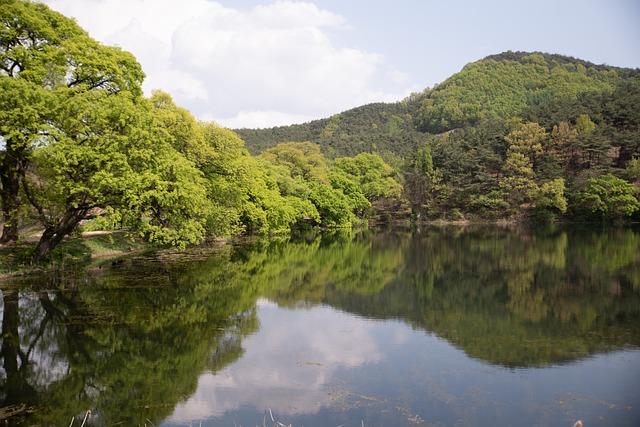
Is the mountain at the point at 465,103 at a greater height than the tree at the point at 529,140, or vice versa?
the mountain at the point at 465,103

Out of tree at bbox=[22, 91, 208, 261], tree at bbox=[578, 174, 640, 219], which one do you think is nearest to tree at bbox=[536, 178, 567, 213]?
tree at bbox=[578, 174, 640, 219]

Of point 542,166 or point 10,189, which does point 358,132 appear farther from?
point 10,189

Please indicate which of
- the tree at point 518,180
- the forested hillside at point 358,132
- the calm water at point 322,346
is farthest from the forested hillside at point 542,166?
the calm water at point 322,346

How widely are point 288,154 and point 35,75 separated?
48039mm

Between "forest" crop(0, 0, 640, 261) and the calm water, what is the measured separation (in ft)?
13.5

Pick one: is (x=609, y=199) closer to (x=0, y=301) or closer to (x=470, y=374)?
(x=470, y=374)

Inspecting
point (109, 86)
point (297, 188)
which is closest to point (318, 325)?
point (109, 86)

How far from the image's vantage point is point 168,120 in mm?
32750

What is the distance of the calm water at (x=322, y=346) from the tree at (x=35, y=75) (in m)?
5.11

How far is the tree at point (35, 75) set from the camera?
63.3 ft

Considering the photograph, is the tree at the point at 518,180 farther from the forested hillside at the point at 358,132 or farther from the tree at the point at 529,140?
the forested hillside at the point at 358,132

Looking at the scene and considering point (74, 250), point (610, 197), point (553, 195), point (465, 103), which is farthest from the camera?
point (465, 103)

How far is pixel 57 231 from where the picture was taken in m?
22.1

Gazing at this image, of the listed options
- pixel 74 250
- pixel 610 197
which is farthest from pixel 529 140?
pixel 74 250
